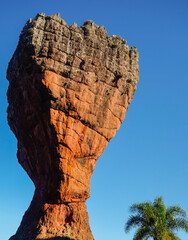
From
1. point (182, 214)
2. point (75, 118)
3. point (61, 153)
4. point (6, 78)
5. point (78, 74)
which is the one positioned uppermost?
point (6, 78)

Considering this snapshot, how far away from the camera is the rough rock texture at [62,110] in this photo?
3188 cm

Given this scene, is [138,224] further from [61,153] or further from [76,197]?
[61,153]

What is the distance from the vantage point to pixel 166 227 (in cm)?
3222

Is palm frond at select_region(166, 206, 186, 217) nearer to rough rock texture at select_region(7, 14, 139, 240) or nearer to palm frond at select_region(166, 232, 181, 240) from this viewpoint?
palm frond at select_region(166, 232, 181, 240)

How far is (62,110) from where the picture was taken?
32656 millimetres

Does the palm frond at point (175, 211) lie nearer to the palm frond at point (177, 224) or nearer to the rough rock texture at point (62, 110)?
the palm frond at point (177, 224)

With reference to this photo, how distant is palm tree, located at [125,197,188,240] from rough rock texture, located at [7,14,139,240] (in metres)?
4.66

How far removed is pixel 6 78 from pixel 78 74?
30.8 feet

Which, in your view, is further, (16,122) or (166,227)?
(16,122)

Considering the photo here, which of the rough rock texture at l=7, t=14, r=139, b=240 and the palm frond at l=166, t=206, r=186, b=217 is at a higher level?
the rough rock texture at l=7, t=14, r=139, b=240

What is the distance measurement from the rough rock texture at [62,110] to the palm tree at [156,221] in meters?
4.66

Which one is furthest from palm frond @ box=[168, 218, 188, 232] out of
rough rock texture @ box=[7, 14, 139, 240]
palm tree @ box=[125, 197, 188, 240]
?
rough rock texture @ box=[7, 14, 139, 240]

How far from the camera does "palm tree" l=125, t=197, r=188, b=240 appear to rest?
31859 mm

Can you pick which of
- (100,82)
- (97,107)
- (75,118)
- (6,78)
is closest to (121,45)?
(100,82)
